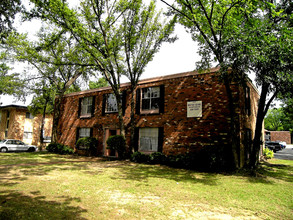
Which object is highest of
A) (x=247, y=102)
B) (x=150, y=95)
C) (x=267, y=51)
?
(x=267, y=51)

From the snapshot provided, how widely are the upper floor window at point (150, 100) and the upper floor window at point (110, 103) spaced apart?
2807 mm

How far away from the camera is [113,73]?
48.5 feet

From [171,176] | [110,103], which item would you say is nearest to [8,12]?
[171,176]

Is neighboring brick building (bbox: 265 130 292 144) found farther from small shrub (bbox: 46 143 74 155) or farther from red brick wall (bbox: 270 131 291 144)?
small shrub (bbox: 46 143 74 155)

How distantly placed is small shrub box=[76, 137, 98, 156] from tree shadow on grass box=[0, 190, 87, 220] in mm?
10727

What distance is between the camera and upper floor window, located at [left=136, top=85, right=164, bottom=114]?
46.2 ft

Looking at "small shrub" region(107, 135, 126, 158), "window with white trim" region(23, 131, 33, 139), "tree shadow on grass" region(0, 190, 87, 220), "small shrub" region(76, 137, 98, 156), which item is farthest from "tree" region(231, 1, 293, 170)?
"window with white trim" region(23, 131, 33, 139)

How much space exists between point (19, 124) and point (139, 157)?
24564mm

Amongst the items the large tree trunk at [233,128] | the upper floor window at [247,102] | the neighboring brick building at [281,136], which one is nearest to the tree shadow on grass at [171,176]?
the large tree trunk at [233,128]

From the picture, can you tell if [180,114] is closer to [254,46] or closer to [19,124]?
[254,46]

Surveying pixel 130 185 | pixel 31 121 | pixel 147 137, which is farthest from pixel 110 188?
pixel 31 121

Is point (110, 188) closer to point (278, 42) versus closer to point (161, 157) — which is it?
point (161, 157)

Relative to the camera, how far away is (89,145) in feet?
53.3

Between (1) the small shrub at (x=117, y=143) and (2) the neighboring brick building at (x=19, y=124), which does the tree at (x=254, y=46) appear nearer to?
(1) the small shrub at (x=117, y=143)
